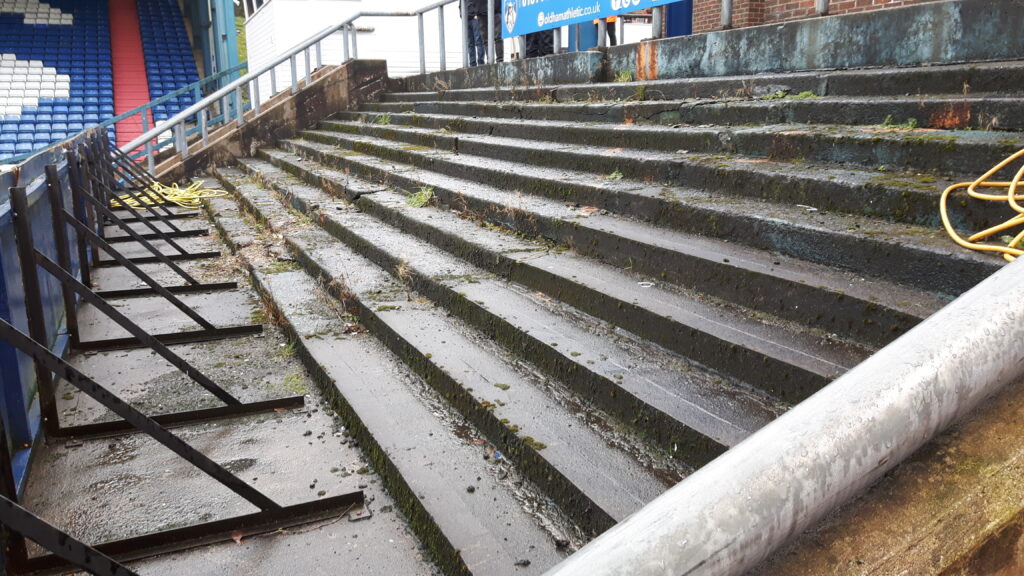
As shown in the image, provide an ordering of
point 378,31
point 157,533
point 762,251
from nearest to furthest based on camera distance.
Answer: point 157,533, point 762,251, point 378,31

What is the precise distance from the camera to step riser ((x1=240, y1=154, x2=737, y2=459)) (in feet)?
7.55

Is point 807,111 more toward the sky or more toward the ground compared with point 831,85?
more toward the ground

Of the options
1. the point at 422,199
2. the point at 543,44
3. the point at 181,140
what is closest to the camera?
the point at 422,199

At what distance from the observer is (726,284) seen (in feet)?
9.75

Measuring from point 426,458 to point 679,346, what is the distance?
1032mm

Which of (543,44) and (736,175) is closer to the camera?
(736,175)

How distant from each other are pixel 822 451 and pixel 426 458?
5.98 ft

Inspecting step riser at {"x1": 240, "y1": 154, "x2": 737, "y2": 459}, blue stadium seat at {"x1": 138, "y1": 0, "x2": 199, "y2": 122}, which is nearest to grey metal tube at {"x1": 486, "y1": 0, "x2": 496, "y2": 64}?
step riser at {"x1": 240, "y1": 154, "x2": 737, "y2": 459}

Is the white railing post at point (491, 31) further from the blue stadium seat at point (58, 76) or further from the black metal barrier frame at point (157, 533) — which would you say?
the blue stadium seat at point (58, 76)

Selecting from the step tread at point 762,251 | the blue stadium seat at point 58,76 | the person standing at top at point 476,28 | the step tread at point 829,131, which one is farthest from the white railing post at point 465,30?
the blue stadium seat at point 58,76

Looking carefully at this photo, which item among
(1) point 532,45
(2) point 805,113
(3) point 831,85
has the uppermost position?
(1) point 532,45

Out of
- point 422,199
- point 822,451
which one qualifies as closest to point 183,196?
point 422,199

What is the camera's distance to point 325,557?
235 centimetres

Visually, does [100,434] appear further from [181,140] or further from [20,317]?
[181,140]
